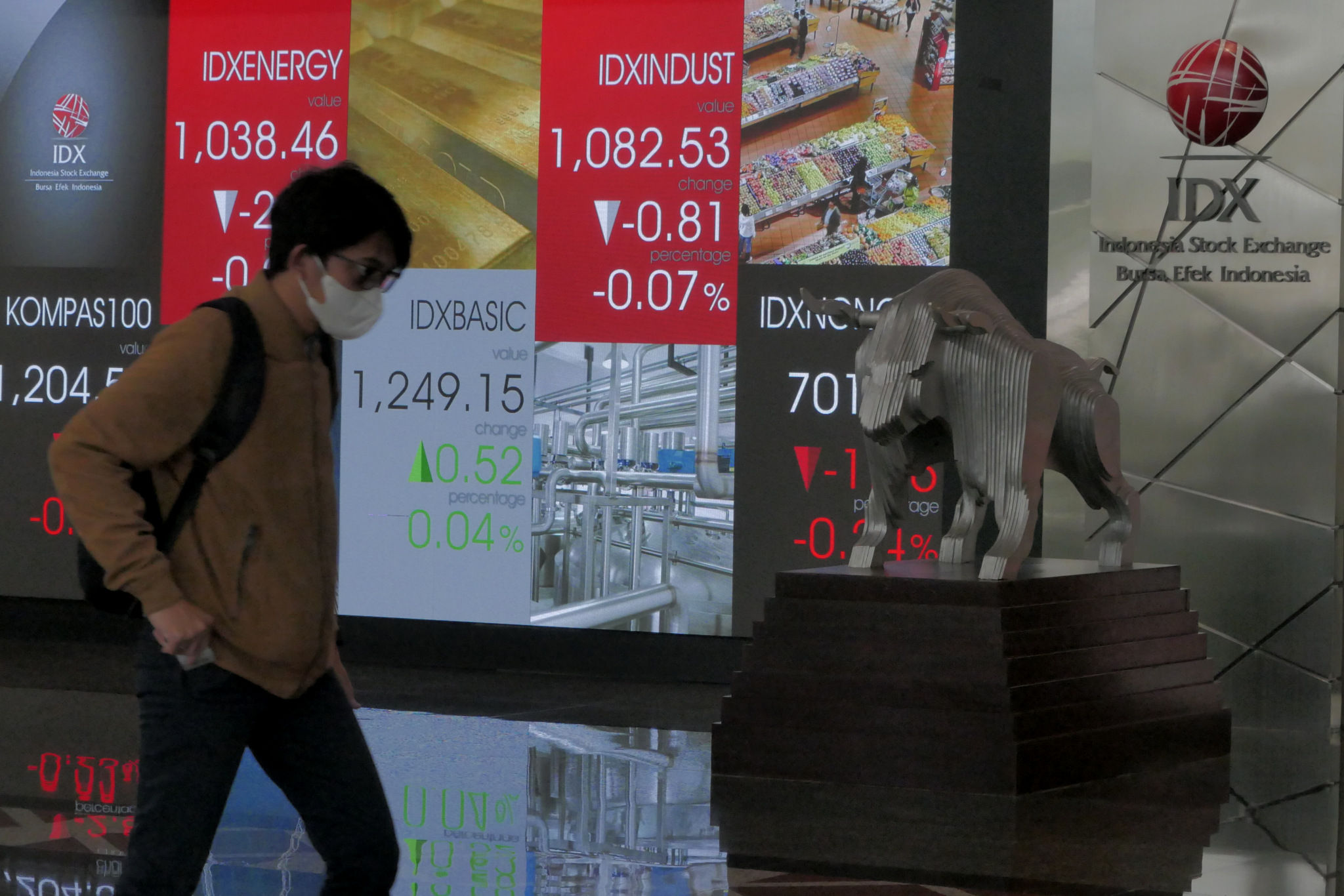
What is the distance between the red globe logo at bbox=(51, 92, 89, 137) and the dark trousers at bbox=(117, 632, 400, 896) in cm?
580

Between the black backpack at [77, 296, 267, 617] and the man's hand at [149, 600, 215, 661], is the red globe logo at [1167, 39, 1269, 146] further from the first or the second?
the man's hand at [149, 600, 215, 661]

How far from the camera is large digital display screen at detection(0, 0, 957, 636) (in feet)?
20.5

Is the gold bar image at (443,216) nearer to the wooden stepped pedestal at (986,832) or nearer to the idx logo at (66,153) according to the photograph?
A: the idx logo at (66,153)

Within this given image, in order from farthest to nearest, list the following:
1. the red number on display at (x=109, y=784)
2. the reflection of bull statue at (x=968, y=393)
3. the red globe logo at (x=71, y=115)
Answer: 1. the red globe logo at (x=71, y=115)
2. the reflection of bull statue at (x=968, y=393)
3. the red number on display at (x=109, y=784)

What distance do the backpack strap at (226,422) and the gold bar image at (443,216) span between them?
4.62 metres

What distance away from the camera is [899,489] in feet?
15.4

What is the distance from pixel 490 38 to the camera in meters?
6.62

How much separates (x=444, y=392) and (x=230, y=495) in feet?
15.5

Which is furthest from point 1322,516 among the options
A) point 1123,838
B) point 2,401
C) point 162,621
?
point 2,401

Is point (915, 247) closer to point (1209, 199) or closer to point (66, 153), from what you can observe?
point (1209, 199)

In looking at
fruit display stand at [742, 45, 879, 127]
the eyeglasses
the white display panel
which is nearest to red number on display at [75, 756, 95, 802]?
the white display panel

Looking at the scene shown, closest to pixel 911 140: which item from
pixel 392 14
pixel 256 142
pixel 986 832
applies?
pixel 392 14

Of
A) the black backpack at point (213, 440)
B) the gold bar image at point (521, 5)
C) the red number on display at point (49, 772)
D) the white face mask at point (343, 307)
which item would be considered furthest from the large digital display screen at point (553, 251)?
the black backpack at point (213, 440)

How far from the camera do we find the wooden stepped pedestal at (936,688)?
162 inches
